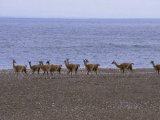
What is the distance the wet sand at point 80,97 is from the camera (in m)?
18.2

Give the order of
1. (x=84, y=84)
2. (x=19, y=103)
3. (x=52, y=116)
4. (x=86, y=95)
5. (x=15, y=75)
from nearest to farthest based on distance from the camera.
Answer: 1. (x=52, y=116)
2. (x=19, y=103)
3. (x=86, y=95)
4. (x=84, y=84)
5. (x=15, y=75)

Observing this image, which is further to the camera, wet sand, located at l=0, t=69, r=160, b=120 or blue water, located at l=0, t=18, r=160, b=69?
blue water, located at l=0, t=18, r=160, b=69

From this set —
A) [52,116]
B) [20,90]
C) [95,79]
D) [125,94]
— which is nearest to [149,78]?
[95,79]

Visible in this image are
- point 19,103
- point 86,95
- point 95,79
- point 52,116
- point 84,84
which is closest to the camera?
point 52,116

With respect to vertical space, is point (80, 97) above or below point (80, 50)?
above

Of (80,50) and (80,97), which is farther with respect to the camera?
(80,50)

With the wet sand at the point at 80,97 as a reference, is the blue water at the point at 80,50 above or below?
below

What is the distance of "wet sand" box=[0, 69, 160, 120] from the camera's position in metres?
18.2

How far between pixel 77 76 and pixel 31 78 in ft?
9.12

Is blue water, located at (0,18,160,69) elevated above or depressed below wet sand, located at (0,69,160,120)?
below

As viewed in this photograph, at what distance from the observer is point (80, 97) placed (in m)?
21.6

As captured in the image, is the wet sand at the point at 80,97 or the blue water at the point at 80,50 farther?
the blue water at the point at 80,50

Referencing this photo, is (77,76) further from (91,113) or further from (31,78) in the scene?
(91,113)

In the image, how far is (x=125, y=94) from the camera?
74.1 ft
